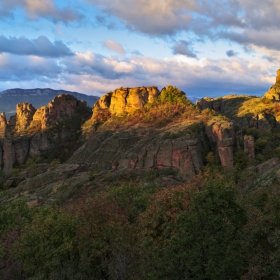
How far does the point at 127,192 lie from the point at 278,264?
41681 mm

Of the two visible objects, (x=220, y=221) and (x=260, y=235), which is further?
(x=220, y=221)

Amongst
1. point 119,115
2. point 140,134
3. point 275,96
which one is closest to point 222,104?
point 275,96

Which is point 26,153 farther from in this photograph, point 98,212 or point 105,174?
point 98,212

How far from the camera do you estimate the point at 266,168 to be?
7231 centimetres

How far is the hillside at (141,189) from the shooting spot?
1085 inches

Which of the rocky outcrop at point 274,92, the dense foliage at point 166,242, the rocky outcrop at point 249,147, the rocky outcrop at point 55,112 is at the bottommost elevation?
the dense foliage at point 166,242

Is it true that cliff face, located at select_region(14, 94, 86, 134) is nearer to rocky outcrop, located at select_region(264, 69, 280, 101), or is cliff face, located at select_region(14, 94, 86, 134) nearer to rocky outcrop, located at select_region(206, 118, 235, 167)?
rocky outcrop, located at select_region(206, 118, 235, 167)

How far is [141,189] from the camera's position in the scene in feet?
213

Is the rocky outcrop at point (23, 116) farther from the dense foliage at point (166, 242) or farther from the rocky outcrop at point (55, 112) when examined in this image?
the dense foliage at point (166, 242)

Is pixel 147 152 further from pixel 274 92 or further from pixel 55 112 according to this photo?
pixel 274 92

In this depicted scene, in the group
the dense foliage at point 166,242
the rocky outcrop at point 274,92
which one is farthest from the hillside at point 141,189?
the rocky outcrop at point 274,92

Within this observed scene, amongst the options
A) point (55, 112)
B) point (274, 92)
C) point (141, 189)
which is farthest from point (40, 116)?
point (274, 92)

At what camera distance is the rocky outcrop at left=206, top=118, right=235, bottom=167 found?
83.6m

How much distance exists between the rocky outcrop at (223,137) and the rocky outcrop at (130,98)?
35.5 m
